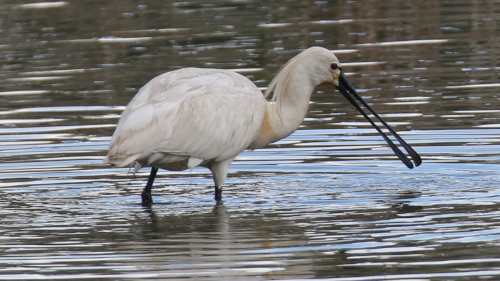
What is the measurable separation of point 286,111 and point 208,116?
3.25ft

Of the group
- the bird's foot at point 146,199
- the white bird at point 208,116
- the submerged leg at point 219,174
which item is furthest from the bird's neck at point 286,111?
the bird's foot at point 146,199

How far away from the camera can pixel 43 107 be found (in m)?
15.3

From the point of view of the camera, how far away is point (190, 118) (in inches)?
399

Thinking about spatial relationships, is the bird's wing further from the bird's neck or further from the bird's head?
the bird's head

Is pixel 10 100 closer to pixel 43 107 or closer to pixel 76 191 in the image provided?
pixel 43 107

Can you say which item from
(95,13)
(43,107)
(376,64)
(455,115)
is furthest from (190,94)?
(95,13)

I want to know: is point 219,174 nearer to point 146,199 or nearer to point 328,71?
point 146,199

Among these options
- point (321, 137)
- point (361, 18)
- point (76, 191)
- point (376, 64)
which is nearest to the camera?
point (76, 191)

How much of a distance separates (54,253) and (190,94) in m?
2.23

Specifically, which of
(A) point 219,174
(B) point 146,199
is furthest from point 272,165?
(B) point 146,199

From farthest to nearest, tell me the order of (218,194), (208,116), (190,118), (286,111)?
(286,111) < (218,194) < (208,116) < (190,118)

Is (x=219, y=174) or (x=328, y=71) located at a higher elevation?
(x=328, y=71)

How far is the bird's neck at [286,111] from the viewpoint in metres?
10.9

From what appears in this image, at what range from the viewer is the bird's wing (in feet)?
32.1
